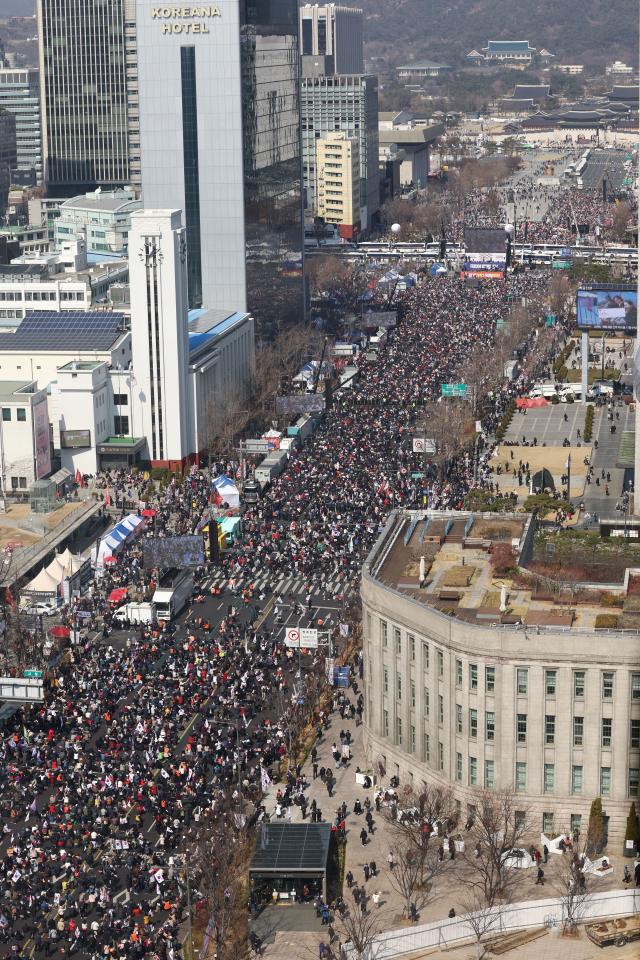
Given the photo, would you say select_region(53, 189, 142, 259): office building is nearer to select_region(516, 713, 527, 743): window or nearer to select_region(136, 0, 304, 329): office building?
select_region(136, 0, 304, 329): office building

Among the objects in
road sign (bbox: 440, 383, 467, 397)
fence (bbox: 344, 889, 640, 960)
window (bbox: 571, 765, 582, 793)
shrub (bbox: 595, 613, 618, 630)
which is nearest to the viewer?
fence (bbox: 344, 889, 640, 960)

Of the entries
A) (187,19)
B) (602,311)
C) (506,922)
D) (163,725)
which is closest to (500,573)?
(163,725)

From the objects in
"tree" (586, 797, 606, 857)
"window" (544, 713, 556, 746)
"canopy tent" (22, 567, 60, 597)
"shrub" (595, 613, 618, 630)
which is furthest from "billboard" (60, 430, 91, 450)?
"tree" (586, 797, 606, 857)

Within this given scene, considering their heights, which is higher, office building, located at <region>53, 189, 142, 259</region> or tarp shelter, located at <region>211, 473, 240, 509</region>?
office building, located at <region>53, 189, 142, 259</region>

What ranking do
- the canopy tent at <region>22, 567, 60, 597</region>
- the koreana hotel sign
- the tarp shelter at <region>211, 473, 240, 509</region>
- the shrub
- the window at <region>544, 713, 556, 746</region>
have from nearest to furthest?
the window at <region>544, 713, 556, 746</region> < the shrub < the canopy tent at <region>22, 567, 60, 597</region> < the tarp shelter at <region>211, 473, 240, 509</region> < the koreana hotel sign

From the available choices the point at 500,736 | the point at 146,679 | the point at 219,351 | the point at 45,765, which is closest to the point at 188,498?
the point at 219,351

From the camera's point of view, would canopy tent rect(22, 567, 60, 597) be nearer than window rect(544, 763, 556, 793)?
No

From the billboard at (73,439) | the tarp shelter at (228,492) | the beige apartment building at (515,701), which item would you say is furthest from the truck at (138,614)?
A: the billboard at (73,439)

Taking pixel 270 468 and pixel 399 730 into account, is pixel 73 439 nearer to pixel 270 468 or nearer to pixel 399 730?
pixel 270 468
